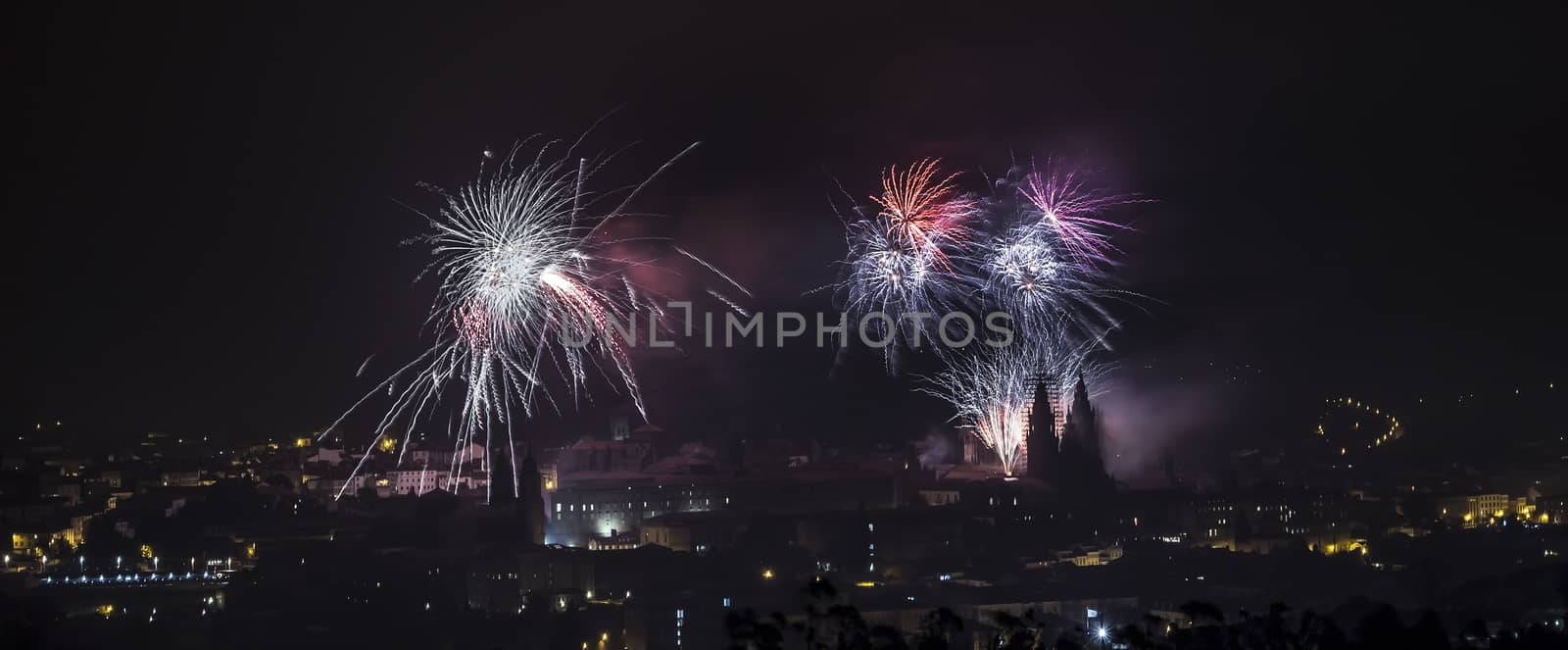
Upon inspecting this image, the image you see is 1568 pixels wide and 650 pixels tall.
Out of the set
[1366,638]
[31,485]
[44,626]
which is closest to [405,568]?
[44,626]

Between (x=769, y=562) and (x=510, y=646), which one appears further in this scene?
(x=769, y=562)

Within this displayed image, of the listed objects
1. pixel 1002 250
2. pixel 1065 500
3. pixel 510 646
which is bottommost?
pixel 510 646

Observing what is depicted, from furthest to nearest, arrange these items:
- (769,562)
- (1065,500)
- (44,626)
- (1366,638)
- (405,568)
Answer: (1065,500) < (769,562) < (405,568) < (44,626) < (1366,638)

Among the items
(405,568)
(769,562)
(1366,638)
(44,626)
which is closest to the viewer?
(1366,638)

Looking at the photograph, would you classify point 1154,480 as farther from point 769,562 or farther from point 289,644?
point 289,644

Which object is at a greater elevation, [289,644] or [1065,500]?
[1065,500]

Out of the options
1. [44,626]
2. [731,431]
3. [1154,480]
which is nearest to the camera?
[44,626]

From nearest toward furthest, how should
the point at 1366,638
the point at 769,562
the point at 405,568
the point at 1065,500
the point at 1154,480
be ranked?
the point at 1366,638
the point at 405,568
the point at 769,562
the point at 1065,500
the point at 1154,480

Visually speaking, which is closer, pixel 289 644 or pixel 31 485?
pixel 289 644

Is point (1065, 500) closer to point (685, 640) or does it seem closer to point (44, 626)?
point (685, 640)
